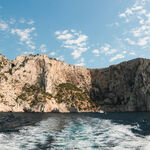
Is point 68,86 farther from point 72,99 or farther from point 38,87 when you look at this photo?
point 38,87

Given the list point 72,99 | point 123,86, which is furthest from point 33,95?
point 123,86

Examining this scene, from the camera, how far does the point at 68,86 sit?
129 m

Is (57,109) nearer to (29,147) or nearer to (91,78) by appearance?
(91,78)

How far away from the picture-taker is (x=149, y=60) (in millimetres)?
125125

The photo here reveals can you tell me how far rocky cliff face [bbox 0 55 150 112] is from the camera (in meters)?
94.5

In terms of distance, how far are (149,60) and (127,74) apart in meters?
20.1

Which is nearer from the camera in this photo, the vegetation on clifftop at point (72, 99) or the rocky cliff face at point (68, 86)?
the rocky cliff face at point (68, 86)

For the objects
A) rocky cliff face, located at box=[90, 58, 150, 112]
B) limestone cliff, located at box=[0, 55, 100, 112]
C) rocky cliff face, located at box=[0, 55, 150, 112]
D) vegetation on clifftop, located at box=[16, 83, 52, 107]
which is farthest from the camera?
rocky cliff face, located at box=[90, 58, 150, 112]

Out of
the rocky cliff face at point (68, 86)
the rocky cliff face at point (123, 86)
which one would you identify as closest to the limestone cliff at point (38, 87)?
the rocky cliff face at point (68, 86)

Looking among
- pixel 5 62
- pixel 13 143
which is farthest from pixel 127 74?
pixel 13 143

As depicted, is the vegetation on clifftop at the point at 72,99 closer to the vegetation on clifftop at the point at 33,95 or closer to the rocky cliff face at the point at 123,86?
the vegetation on clifftop at the point at 33,95

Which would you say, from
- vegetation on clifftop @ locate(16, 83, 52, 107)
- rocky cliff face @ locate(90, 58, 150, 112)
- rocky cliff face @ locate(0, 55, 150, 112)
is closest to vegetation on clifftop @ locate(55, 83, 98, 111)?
rocky cliff face @ locate(0, 55, 150, 112)

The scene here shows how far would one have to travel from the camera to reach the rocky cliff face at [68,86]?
310 feet

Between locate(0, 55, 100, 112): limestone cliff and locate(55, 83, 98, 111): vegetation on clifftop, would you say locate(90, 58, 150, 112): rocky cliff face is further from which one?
locate(55, 83, 98, 111): vegetation on clifftop
